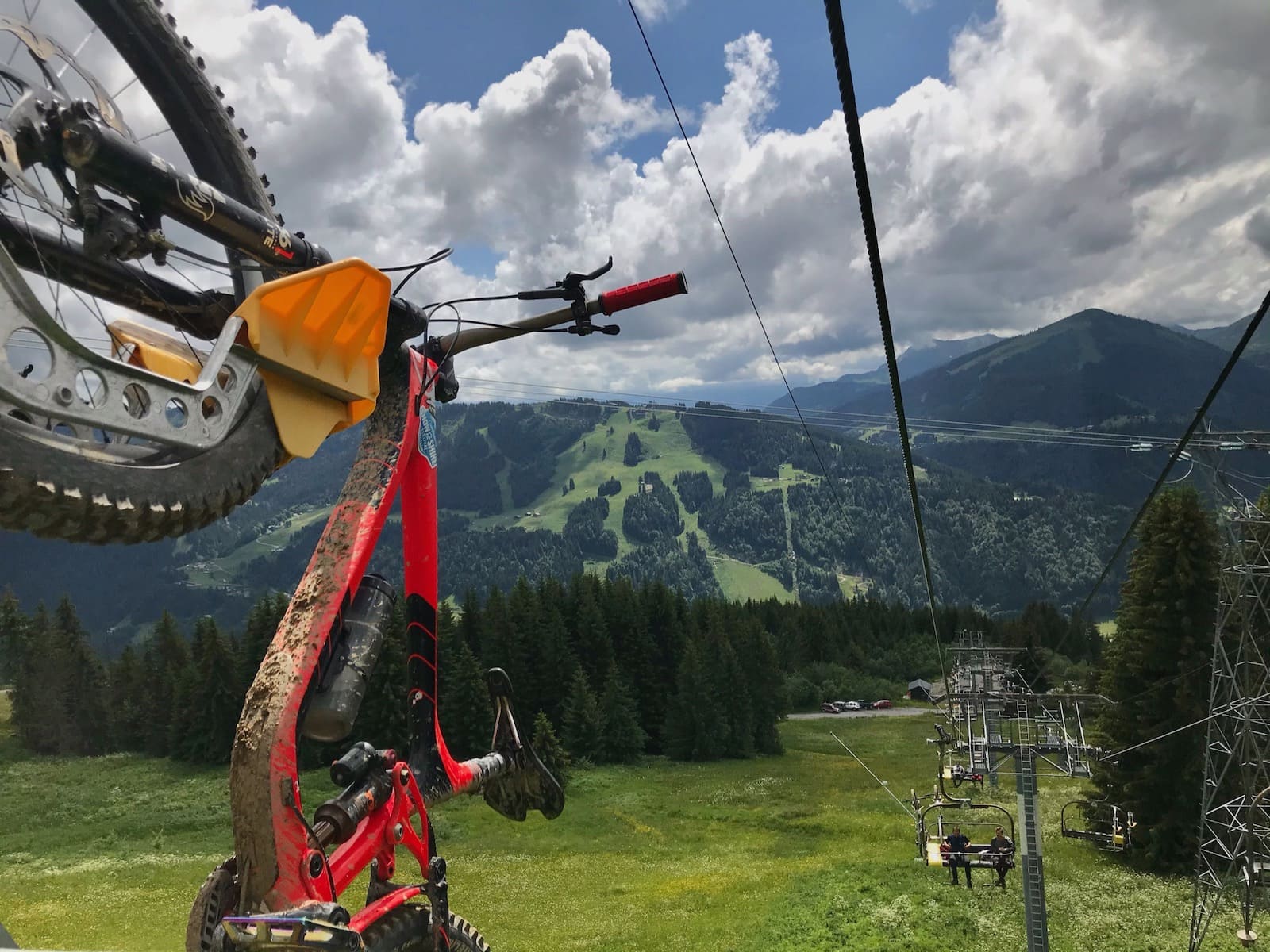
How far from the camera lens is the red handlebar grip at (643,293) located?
507 centimetres

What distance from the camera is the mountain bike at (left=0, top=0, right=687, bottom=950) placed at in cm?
254

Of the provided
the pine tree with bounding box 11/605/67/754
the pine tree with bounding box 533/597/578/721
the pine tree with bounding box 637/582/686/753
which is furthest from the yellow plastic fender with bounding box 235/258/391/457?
the pine tree with bounding box 11/605/67/754

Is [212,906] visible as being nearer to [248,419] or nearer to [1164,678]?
[248,419]

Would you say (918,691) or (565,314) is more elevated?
(565,314)

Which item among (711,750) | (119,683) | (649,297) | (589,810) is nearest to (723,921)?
(589,810)

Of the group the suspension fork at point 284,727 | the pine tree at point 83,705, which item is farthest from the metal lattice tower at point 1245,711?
the pine tree at point 83,705

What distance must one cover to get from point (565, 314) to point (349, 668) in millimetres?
2457

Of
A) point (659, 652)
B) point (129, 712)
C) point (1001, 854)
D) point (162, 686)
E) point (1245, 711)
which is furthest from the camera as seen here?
point (659, 652)

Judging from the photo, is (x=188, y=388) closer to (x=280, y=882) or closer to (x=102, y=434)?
(x=102, y=434)

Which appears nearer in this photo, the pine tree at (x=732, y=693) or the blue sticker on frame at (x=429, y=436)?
the blue sticker on frame at (x=429, y=436)

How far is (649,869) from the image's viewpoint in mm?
27562

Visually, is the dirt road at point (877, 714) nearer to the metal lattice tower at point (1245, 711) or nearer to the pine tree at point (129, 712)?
the pine tree at point (129, 712)

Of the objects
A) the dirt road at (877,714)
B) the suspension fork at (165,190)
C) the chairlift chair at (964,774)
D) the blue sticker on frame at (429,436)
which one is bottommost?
the dirt road at (877,714)

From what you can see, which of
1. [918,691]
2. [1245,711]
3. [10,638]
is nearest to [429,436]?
[1245,711]
